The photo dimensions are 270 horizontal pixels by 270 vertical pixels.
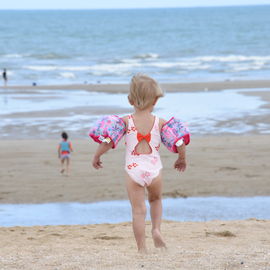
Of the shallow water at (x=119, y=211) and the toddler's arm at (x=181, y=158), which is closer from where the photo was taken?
the toddler's arm at (x=181, y=158)

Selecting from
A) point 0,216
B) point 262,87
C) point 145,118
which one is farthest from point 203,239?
point 262,87

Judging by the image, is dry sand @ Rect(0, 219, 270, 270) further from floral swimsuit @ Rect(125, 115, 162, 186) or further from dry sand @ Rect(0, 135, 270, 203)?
dry sand @ Rect(0, 135, 270, 203)

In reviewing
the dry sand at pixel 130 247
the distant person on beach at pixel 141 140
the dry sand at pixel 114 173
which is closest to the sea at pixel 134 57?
the dry sand at pixel 114 173

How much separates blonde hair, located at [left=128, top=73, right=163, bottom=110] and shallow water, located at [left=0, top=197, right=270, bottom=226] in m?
3.98

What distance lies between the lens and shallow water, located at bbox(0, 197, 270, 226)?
9469 millimetres

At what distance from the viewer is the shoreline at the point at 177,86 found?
2915cm

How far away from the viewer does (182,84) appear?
1248 inches

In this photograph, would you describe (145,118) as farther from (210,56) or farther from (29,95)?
(210,56)

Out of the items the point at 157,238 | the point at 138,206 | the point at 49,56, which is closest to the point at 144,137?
the point at 138,206

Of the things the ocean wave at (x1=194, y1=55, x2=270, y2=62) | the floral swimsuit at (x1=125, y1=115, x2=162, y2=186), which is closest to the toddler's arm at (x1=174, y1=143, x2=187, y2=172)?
the floral swimsuit at (x1=125, y1=115, x2=162, y2=186)

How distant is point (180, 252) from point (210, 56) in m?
49.4

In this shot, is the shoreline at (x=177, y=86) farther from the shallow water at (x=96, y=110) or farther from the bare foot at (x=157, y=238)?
the bare foot at (x=157, y=238)

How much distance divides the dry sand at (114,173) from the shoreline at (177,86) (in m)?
13.4

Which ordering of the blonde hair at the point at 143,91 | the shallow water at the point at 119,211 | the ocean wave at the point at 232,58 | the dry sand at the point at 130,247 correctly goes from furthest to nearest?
the ocean wave at the point at 232,58 → the shallow water at the point at 119,211 → the blonde hair at the point at 143,91 → the dry sand at the point at 130,247
